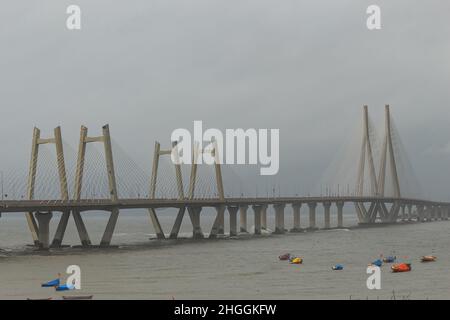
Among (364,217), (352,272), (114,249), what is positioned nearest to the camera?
(352,272)

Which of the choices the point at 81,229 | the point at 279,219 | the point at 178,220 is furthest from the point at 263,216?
the point at 81,229

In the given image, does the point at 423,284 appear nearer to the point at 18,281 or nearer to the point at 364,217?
the point at 18,281

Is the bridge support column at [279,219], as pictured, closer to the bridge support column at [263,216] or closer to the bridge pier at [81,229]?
the bridge support column at [263,216]

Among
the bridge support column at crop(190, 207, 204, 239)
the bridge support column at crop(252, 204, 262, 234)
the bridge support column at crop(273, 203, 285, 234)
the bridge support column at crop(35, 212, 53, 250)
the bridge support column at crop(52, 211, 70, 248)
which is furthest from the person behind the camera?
the bridge support column at crop(273, 203, 285, 234)

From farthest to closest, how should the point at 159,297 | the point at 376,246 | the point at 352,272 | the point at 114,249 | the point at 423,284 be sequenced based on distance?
the point at 376,246 → the point at 114,249 → the point at 352,272 → the point at 423,284 → the point at 159,297

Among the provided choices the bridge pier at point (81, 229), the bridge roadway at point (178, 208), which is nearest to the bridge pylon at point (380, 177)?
the bridge roadway at point (178, 208)

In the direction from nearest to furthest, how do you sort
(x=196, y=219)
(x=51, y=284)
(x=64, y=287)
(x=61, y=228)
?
(x=64, y=287) → (x=51, y=284) → (x=61, y=228) → (x=196, y=219)

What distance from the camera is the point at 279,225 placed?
149 metres

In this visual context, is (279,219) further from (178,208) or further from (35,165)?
(35,165)

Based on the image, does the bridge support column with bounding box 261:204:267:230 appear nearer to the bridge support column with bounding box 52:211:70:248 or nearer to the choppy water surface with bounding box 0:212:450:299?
the choppy water surface with bounding box 0:212:450:299

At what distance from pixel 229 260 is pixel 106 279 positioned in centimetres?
2071

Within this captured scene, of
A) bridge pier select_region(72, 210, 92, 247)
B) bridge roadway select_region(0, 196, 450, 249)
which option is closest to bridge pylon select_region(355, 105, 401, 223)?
bridge roadway select_region(0, 196, 450, 249)

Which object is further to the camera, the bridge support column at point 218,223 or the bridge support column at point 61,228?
the bridge support column at point 218,223

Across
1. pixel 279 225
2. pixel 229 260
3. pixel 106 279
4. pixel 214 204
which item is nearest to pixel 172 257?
pixel 229 260
